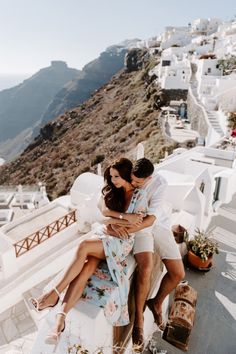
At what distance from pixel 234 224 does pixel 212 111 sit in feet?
73.0

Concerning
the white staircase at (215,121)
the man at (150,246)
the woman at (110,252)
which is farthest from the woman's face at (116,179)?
the white staircase at (215,121)

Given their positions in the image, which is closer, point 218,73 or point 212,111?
point 212,111

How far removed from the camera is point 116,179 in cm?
298

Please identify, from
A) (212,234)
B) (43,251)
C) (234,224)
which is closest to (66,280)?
(43,251)

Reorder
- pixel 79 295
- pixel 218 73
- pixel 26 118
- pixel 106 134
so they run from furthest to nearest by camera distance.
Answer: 1. pixel 26 118
2. pixel 106 134
3. pixel 218 73
4. pixel 79 295

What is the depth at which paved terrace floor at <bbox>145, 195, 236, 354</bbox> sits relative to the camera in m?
3.77

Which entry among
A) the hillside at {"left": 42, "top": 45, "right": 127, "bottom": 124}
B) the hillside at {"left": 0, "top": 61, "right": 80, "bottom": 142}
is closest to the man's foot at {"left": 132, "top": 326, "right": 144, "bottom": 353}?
the hillside at {"left": 42, "top": 45, "right": 127, "bottom": 124}

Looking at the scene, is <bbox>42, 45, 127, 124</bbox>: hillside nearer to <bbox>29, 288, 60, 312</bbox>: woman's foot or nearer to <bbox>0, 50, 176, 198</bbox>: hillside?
<bbox>0, 50, 176, 198</bbox>: hillside

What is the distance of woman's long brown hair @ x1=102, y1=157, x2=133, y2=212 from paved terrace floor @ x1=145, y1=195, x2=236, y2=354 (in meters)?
1.95

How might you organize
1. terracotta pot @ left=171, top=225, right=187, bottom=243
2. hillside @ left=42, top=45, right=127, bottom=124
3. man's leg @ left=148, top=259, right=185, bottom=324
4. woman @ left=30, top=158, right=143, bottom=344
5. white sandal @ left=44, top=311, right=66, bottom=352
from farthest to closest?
hillside @ left=42, top=45, right=127, bottom=124
terracotta pot @ left=171, top=225, right=187, bottom=243
man's leg @ left=148, top=259, right=185, bottom=324
woman @ left=30, top=158, right=143, bottom=344
white sandal @ left=44, top=311, right=66, bottom=352

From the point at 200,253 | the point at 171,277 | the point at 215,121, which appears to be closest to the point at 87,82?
the point at 215,121

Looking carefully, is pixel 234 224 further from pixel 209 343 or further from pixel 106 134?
pixel 106 134

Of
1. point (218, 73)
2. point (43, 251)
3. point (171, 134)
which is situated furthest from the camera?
point (218, 73)

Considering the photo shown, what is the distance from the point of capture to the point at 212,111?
27000 millimetres
